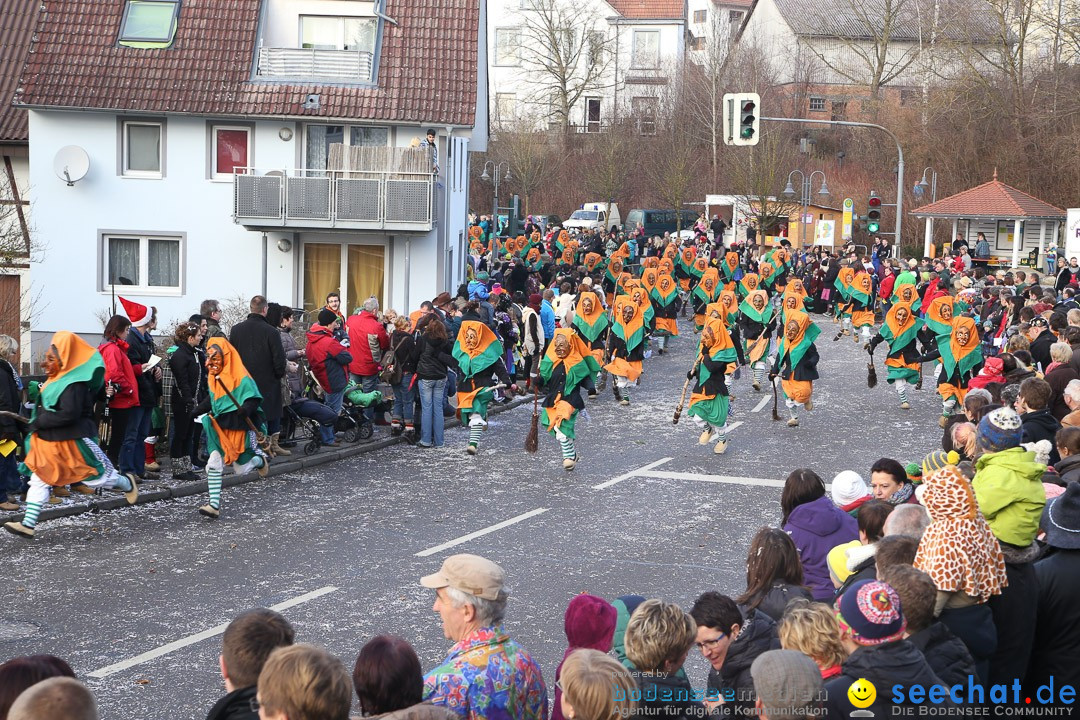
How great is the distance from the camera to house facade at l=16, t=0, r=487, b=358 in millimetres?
28891

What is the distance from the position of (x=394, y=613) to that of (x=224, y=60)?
2248 cm

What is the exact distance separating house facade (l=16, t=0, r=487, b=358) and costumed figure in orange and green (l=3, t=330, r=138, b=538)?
17339mm

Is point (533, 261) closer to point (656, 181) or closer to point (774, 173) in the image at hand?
point (774, 173)

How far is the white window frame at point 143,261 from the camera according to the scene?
29828mm

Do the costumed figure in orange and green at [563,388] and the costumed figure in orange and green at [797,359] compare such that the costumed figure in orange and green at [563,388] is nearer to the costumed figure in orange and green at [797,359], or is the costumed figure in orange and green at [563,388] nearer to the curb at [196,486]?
the curb at [196,486]

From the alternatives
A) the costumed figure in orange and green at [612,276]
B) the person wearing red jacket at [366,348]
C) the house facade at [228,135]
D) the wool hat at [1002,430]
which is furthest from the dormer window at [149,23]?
the wool hat at [1002,430]

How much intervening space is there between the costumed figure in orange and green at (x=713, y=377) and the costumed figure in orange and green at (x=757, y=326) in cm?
451

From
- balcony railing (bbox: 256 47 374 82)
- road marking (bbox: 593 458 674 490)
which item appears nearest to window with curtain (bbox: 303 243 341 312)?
balcony railing (bbox: 256 47 374 82)

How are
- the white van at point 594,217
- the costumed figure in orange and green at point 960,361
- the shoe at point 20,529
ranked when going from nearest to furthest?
1. the shoe at point 20,529
2. the costumed figure in orange and green at point 960,361
3. the white van at point 594,217

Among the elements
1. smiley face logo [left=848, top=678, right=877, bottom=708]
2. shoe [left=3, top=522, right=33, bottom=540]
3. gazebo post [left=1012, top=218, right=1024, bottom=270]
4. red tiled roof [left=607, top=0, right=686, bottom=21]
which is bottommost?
shoe [left=3, top=522, right=33, bottom=540]

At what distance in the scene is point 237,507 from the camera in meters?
13.0

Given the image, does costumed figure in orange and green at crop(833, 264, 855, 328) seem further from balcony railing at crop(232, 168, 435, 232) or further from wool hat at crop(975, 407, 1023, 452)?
→ wool hat at crop(975, 407, 1023, 452)

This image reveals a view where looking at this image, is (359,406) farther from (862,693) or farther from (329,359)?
(862,693)

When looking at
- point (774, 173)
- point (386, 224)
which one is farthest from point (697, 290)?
point (774, 173)
